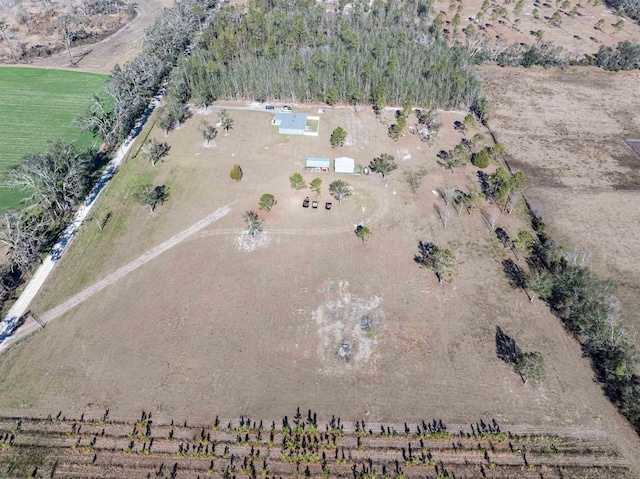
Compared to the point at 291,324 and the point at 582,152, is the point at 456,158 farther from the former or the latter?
the point at 291,324

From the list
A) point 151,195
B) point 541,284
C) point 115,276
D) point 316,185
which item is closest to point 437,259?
point 541,284

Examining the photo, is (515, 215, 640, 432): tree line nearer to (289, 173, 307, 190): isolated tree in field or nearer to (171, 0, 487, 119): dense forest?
(289, 173, 307, 190): isolated tree in field

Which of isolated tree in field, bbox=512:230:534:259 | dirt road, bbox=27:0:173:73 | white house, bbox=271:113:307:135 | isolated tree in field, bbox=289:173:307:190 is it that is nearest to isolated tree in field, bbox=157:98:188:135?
white house, bbox=271:113:307:135

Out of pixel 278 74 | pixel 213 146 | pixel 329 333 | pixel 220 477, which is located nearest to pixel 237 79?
pixel 278 74

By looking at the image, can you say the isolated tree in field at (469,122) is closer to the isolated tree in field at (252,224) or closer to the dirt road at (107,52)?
the isolated tree in field at (252,224)

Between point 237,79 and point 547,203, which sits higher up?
point 237,79

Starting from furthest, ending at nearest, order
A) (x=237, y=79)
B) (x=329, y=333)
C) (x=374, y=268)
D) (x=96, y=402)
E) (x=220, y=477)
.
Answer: (x=237, y=79), (x=374, y=268), (x=329, y=333), (x=96, y=402), (x=220, y=477)

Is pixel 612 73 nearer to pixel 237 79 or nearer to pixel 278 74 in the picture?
pixel 278 74
